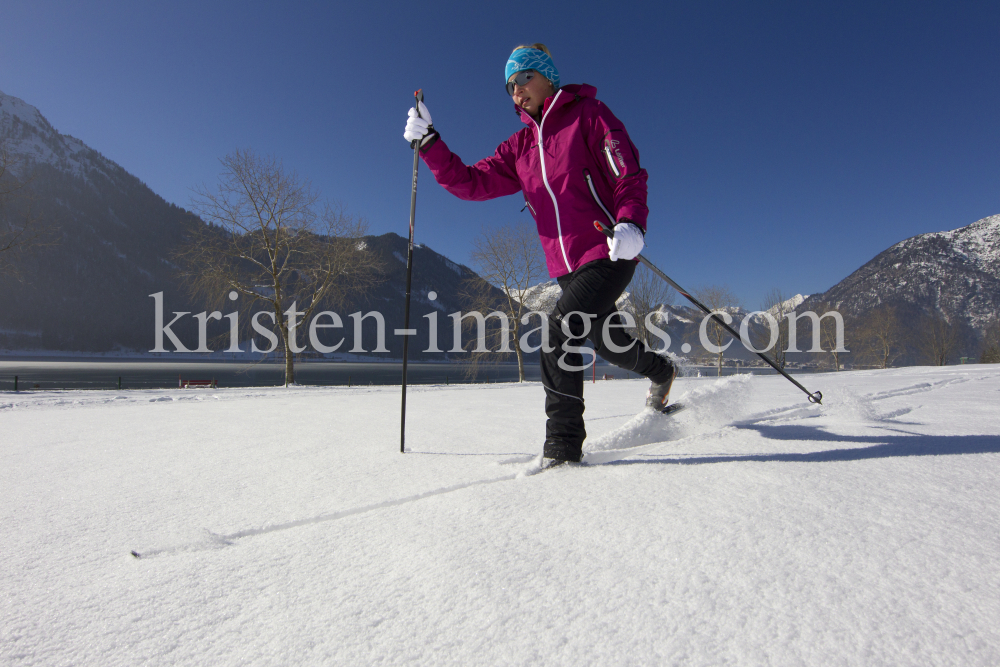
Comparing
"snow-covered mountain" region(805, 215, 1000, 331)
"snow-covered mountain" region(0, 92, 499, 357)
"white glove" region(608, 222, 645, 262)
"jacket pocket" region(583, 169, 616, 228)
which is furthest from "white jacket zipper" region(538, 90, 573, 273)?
"snow-covered mountain" region(805, 215, 1000, 331)

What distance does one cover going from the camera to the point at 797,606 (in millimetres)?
543

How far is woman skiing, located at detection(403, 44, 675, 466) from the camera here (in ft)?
4.94

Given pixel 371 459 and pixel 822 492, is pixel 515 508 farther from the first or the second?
pixel 371 459

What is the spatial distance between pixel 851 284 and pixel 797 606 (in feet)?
579

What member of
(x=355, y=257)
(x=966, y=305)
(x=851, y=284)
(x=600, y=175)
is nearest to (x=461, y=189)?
(x=600, y=175)

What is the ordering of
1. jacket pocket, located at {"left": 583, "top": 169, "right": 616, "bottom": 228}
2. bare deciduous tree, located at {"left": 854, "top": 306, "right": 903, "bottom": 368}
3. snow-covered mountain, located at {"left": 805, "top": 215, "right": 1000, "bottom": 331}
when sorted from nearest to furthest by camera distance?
jacket pocket, located at {"left": 583, "top": 169, "right": 616, "bottom": 228}
bare deciduous tree, located at {"left": 854, "top": 306, "right": 903, "bottom": 368}
snow-covered mountain, located at {"left": 805, "top": 215, "right": 1000, "bottom": 331}

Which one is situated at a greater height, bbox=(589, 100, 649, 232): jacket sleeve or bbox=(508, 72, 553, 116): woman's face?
bbox=(508, 72, 553, 116): woman's face

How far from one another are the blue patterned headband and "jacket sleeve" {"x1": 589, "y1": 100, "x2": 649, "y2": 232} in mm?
317

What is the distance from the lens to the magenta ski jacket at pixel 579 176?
157cm

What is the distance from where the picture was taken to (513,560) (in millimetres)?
696

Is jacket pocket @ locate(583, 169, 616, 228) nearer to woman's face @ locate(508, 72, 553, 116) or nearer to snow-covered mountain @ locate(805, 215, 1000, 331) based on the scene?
woman's face @ locate(508, 72, 553, 116)

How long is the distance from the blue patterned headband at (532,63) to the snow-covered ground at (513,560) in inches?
60.0

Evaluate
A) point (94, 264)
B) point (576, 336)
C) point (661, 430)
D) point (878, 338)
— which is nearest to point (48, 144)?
point (94, 264)

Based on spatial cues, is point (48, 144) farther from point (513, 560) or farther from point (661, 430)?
point (513, 560)
